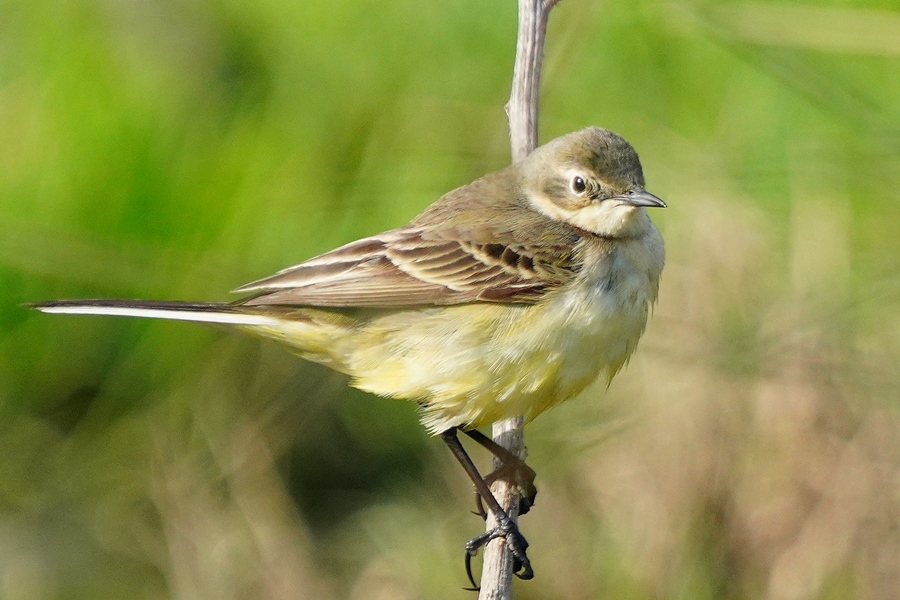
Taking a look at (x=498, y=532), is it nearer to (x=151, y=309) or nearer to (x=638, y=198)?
(x=638, y=198)

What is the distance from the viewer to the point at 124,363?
7254 millimetres

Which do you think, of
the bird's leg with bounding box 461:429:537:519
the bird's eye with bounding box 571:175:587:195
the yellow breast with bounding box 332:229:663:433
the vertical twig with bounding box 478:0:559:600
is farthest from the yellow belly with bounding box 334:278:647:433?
the bird's eye with bounding box 571:175:587:195

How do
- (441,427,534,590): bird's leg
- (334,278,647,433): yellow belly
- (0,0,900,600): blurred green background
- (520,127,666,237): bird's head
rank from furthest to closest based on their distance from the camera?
(0,0,900,600): blurred green background < (520,127,666,237): bird's head < (441,427,534,590): bird's leg < (334,278,647,433): yellow belly

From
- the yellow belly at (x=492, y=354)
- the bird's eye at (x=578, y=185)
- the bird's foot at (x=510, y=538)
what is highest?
the bird's eye at (x=578, y=185)

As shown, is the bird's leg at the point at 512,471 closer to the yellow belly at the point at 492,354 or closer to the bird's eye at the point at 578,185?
the yellow belly at the point at 492,354

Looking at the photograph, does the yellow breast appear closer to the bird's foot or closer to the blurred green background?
the bird's foot

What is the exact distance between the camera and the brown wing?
5.23 metres

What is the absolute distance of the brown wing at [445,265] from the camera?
5234mm

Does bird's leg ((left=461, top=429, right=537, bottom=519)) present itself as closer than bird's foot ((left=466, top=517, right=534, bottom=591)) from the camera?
No

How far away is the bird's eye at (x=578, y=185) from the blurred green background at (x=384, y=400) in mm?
1308

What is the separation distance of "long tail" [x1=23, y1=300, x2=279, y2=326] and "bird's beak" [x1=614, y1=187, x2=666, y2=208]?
5.45 feet

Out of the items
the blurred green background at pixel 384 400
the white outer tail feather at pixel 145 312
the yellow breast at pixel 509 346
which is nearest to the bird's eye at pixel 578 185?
the yellow breast at pixel 509 346

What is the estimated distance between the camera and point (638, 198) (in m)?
5.25

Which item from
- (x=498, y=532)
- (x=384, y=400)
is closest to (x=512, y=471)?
(x=498, y=532)
